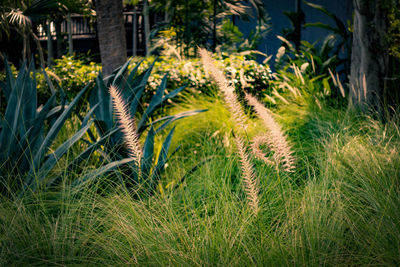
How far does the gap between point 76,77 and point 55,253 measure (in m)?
3.98

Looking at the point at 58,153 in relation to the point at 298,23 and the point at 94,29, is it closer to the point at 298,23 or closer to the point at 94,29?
the point at 298,23

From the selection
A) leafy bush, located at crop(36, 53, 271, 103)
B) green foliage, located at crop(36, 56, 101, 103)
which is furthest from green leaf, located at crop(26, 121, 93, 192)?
green foliage, located at crop(36, 56, 101, 103)

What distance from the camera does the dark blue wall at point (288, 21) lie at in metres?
7.19

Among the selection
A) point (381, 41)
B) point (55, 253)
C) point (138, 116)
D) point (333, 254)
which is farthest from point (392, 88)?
point (55, 253)

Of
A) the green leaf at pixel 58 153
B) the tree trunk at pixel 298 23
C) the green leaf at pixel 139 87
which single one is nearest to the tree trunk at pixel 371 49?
the green leaf at pixel 139 87

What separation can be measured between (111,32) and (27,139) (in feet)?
5.77

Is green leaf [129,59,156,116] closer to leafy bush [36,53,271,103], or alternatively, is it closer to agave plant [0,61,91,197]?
agave plant [0,61,91,197]

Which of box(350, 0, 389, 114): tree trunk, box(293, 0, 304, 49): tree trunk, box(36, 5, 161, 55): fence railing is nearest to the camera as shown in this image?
box(350, 0, 389, 114): tree trunk

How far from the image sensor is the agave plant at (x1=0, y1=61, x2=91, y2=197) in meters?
2.39

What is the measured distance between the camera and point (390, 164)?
2.30m

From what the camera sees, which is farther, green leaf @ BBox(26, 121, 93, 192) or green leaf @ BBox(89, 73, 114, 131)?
green leaf @ BBox(89, 73, 114, 131)

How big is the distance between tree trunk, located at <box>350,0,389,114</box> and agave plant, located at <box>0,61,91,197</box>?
2843 mm

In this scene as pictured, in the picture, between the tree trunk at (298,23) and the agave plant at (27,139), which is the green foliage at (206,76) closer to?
the agave plant at (27,139)

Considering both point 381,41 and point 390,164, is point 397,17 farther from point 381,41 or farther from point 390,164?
point 390,164
